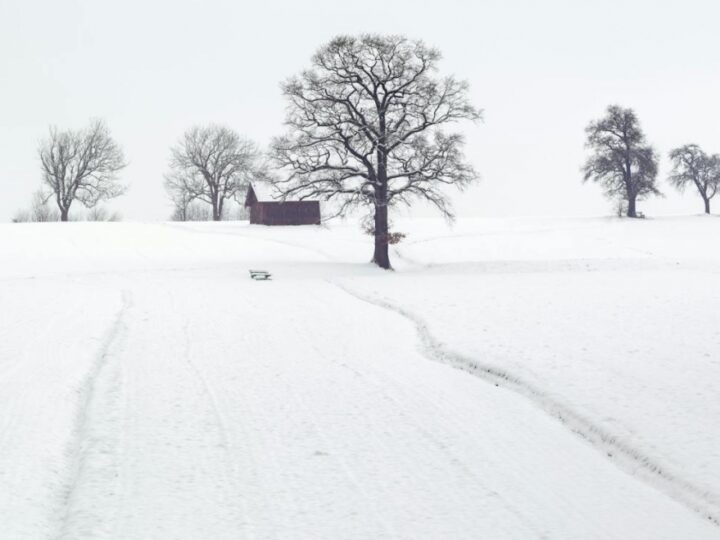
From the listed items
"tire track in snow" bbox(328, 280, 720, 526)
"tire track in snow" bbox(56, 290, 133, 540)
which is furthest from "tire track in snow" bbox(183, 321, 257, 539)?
"tire track in snow" bbox(328, 280, 720, 526)

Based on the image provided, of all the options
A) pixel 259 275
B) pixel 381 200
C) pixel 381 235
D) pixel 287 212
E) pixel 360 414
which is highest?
pixel 287 212

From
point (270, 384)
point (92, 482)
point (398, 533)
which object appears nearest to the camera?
point (398, 533)

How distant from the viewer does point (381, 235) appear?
31.8 meters

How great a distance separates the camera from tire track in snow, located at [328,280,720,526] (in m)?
6.66

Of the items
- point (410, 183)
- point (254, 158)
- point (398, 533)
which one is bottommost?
point (398, 533)

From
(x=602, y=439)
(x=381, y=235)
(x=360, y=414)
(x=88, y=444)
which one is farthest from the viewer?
(x=381, y=235)

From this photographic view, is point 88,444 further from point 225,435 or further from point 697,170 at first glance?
point 697,170

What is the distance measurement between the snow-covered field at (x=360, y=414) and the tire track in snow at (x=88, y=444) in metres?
0.03

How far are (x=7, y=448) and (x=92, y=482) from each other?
1.58 metres

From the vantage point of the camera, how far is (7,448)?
7.40 m

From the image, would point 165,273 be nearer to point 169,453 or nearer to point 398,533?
point 169,453

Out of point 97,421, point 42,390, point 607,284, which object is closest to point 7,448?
point 97,421

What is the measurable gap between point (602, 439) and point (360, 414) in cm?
328

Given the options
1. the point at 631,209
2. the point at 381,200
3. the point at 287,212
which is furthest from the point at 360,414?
the point at 631,209
